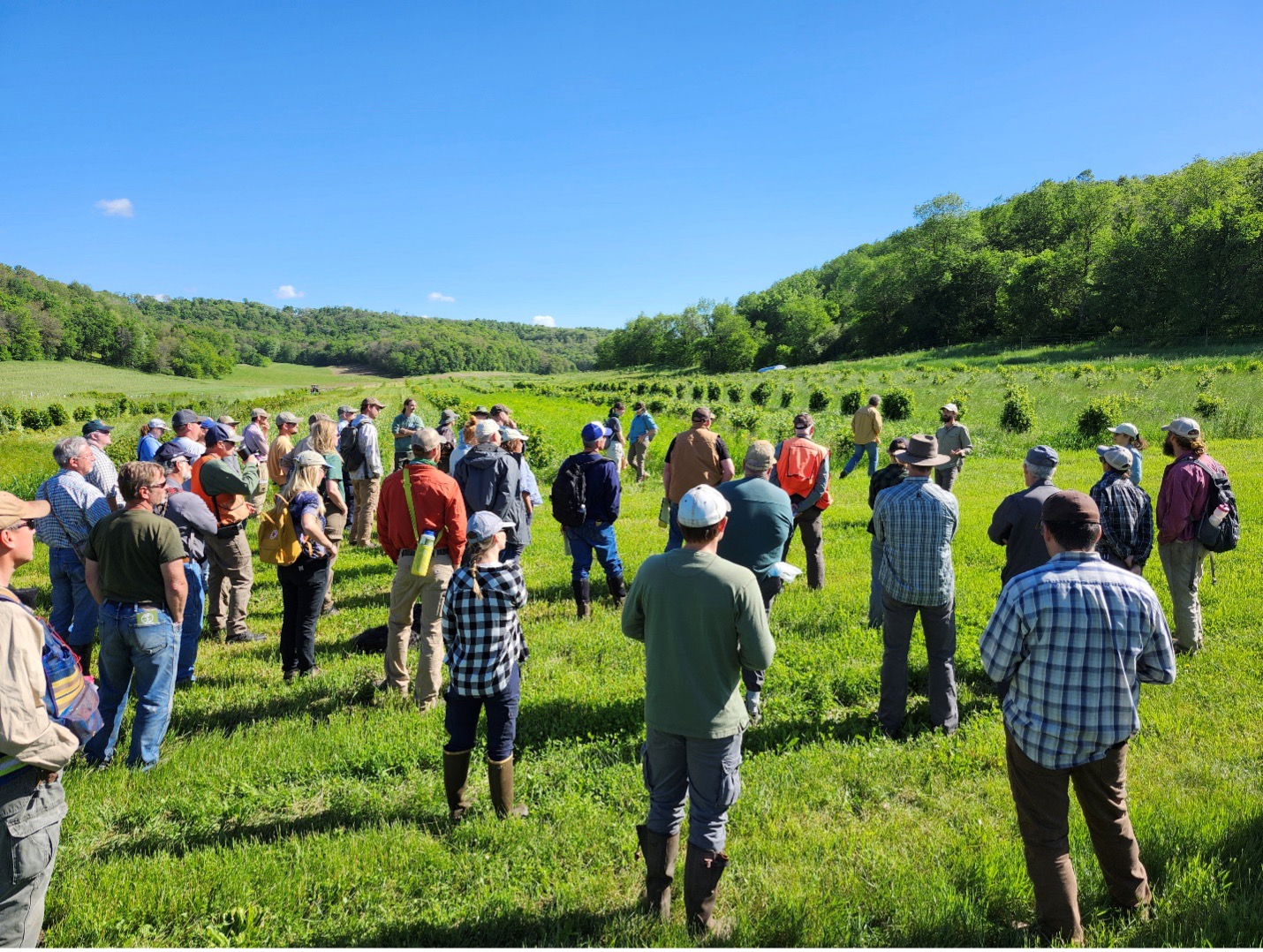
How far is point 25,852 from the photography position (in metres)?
2.66

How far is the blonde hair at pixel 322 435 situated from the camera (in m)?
7.92

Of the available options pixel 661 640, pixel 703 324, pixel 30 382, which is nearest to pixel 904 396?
pixel 661 640

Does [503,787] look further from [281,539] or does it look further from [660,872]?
[281,539]

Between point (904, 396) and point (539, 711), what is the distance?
26721 mm

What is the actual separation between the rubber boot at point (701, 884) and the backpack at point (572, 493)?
15.8 feet

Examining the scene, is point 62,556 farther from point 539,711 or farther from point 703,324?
point 703,324

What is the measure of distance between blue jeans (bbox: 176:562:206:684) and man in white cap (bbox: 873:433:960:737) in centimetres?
637

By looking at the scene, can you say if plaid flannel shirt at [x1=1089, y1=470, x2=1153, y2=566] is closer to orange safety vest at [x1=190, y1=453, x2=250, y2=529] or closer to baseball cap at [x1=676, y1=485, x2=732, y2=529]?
baseball cap at [x1=676, y1=485, x2=732, y2=529]

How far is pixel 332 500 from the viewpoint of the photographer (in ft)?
24.7

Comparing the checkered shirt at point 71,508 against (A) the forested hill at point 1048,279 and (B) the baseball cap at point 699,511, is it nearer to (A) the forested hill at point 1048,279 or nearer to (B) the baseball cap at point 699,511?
(B) the baseball cap at point 699,511

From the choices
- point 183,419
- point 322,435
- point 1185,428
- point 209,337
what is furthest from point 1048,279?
point 209,337

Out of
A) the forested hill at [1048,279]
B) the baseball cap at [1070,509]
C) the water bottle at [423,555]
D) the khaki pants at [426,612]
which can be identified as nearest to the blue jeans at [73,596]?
the khaki pants at [426,612]

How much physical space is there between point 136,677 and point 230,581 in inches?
119

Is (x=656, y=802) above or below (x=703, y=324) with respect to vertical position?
below
